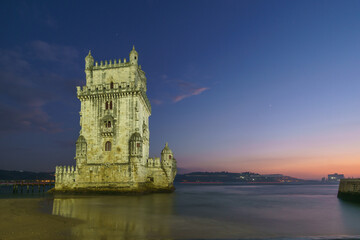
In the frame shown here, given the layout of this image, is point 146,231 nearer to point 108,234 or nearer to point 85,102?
point 108,234

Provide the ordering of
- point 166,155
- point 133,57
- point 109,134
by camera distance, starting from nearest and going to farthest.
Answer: point 109,134 < point 133,57 < point 166,155

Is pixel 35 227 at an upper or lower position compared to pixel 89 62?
lower

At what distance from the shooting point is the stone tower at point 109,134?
44094 millimetres

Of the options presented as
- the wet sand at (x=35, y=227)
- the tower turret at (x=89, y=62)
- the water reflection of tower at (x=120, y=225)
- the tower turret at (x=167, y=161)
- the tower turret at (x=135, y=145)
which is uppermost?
the tower turret at (x=89, y=62)

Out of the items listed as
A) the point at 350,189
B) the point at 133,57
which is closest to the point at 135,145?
the point at 133,57

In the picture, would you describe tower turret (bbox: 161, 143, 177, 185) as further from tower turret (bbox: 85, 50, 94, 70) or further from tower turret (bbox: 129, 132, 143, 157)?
tower turret (bbox: 85, 50, 94, 70)

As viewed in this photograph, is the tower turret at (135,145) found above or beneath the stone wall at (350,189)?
above

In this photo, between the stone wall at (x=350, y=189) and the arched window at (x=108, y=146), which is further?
the arched window at (x=108, y=146)

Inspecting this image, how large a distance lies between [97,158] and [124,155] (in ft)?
15.5

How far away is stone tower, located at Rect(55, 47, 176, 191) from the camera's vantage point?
145 feet

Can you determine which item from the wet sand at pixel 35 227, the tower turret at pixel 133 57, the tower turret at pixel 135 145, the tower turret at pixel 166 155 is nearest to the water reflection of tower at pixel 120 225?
the wet sand at pixel 35 227

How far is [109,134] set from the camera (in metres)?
45.5

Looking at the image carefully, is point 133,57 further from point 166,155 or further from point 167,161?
point 167,161

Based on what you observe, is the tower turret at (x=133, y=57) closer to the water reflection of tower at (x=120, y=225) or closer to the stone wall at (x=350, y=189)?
the water reflection of tower at (x=120, y=225)
